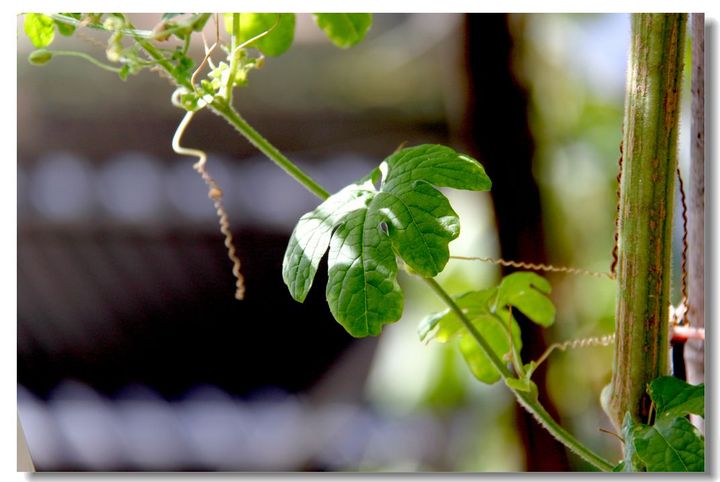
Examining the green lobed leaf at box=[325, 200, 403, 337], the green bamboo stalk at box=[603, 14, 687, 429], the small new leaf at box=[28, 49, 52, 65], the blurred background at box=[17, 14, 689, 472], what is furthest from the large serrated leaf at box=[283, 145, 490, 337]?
the blurred background at box=[17, 14, 689, 472]

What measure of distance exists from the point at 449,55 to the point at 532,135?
0.27 m

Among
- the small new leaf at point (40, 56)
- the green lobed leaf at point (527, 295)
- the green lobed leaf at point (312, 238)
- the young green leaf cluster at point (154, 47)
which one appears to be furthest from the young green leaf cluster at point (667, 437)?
the small new leaf at point (40, 56)

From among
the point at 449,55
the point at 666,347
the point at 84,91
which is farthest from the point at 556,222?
the point at 84,91

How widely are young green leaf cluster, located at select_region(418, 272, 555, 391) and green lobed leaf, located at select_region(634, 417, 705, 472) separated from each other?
0.11 m

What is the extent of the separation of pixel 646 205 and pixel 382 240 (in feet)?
0.74

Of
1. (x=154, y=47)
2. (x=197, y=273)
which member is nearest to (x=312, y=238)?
(x=154, y=47)

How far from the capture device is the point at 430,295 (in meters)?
1.81

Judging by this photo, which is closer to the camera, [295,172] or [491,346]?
[295,172]

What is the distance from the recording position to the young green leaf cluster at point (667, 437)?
601 millimetres

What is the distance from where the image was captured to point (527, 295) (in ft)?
2.72

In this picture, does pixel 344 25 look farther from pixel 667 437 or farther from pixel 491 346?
pixel 667 437

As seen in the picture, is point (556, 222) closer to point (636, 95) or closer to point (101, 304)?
point (636, 95)

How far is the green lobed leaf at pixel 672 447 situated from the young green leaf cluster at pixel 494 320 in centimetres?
11

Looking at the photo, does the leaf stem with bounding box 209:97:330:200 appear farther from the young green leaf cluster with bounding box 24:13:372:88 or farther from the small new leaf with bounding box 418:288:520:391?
the small new leaf with bounding box 418:288:520:391
